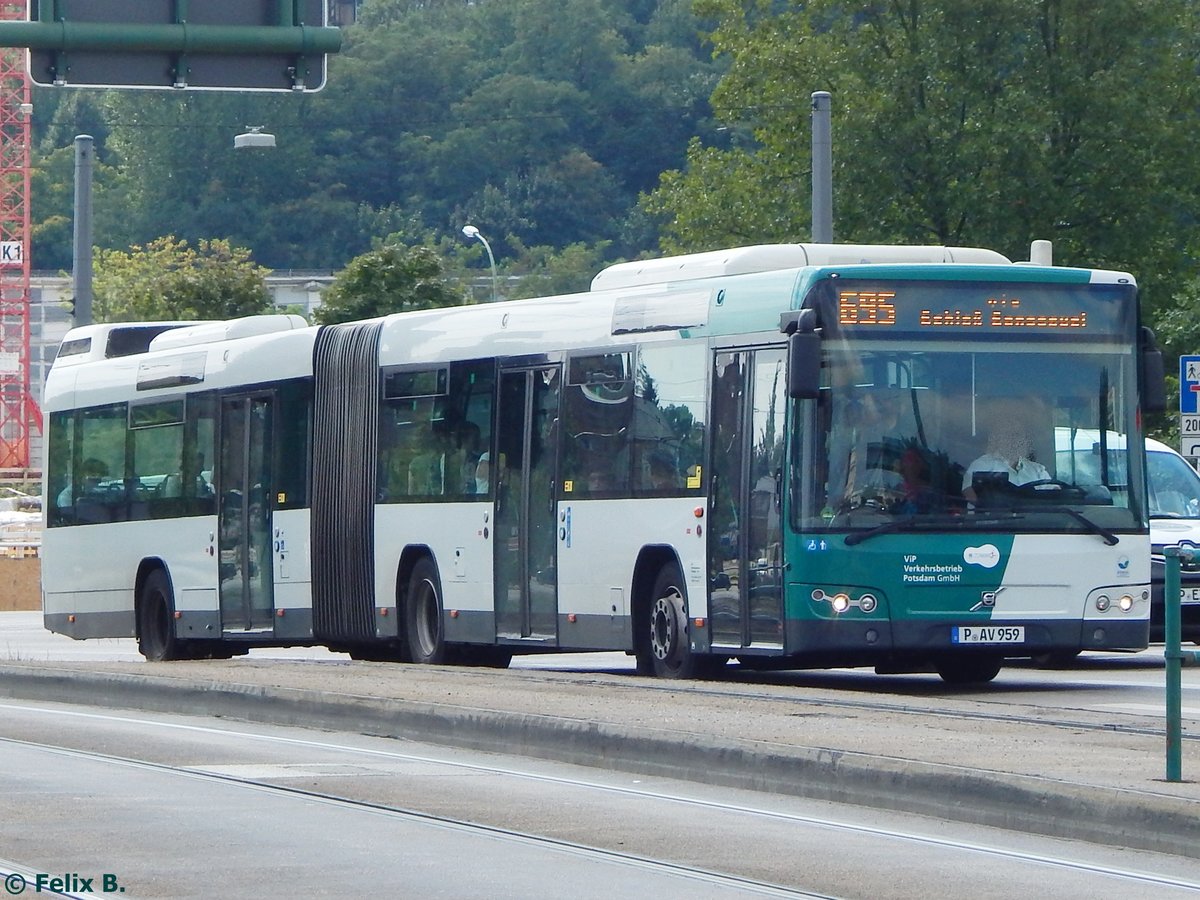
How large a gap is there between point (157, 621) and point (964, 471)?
1048 centimetres

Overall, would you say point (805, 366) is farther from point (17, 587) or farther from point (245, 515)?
point (17, 587)

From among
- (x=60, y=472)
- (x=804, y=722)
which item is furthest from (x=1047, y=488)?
(x=60, y=472)

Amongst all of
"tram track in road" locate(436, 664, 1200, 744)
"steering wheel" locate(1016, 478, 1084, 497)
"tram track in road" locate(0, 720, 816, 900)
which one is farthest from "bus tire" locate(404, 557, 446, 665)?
"tram track in road" locate(0, 720, 816, 900)

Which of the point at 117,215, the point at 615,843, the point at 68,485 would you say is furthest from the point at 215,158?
the point at 615,843

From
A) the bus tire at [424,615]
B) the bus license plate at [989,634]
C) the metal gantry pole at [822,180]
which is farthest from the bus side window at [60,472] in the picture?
the bus license plate at [989,634]

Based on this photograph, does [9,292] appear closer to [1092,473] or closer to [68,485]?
[68,485]

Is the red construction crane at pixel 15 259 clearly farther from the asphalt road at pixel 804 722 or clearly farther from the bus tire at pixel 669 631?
the bus tire at pixel 669 631

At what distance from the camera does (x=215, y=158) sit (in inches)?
4983

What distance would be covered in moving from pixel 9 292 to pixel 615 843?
115m

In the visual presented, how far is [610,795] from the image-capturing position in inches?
468

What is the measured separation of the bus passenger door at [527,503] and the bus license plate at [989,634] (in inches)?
137

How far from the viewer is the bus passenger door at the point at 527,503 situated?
19328mm

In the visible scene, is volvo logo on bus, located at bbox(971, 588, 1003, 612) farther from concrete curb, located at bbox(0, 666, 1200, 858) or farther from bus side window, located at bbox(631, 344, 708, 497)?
concrete curb, located at bbox(0, 666, 1200, 858)

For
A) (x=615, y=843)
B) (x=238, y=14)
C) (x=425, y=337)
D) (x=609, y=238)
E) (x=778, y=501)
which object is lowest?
(x=615, y=843)
